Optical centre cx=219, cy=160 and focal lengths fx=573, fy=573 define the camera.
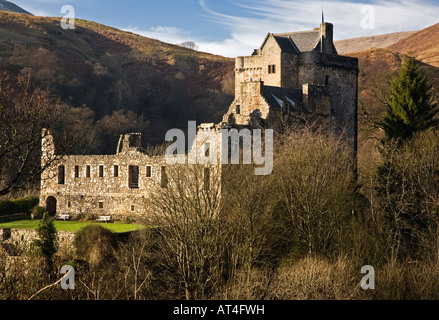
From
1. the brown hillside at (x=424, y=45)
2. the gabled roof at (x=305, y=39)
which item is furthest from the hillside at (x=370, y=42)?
the gabled roof at (x=305, y=39)

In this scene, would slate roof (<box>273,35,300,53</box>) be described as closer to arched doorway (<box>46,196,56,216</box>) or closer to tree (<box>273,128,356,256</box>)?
tree (<box>273,128,356,256</box>)


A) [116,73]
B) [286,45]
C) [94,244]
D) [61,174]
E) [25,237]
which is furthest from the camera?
[116,73]

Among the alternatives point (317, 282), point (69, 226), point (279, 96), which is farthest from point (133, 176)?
point (317, 282)

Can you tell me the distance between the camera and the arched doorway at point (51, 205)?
1388 inches

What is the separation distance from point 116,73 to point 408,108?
62490 mm

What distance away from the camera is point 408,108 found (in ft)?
98.0

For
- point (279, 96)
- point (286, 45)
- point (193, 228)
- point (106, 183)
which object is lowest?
point (193, 228)

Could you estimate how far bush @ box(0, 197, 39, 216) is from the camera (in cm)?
3472

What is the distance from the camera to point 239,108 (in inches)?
1176

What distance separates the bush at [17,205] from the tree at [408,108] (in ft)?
72.4

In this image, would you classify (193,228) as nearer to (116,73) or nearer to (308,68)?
(308,68)

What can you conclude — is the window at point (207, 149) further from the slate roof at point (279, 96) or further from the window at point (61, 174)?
the window at point (61, 174)
